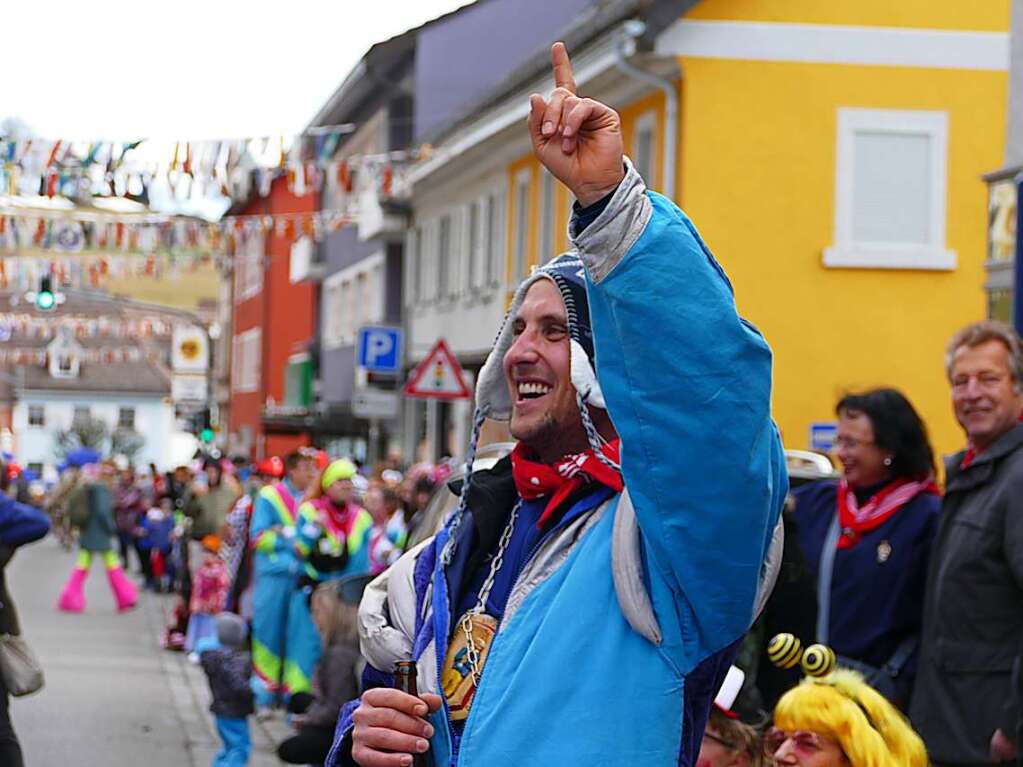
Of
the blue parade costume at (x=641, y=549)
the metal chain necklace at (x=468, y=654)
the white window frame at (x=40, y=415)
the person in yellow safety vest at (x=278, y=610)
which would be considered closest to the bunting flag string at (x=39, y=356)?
→ the white window frame at (x=40, y=415)

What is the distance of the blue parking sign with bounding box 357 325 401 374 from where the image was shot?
2139cm

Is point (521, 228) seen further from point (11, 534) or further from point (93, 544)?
point (11, 534)

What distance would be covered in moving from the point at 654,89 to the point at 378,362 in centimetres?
431

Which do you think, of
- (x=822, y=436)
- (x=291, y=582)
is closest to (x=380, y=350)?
(x=822, y=436)

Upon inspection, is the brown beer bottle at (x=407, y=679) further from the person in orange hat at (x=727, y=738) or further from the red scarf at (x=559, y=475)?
the person in orange hat at (x=727, y=738)

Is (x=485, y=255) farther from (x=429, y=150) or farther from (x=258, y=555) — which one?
(x=258, y=555)

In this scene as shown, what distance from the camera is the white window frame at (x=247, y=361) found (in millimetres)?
60438

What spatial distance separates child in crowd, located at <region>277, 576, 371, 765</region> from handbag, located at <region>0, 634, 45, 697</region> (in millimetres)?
985

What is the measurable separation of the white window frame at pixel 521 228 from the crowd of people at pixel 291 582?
20.0 feet

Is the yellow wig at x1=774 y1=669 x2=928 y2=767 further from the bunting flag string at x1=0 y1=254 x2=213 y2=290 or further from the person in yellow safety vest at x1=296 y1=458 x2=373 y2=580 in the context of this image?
the bunting flag string at x1=0 y1=254 x2=213 y2=290

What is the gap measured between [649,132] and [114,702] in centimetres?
1059

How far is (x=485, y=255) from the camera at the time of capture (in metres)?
29.5

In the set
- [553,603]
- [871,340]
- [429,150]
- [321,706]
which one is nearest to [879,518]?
[321,706]

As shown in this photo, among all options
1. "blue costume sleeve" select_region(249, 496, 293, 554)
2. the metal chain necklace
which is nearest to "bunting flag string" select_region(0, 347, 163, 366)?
"blue costume sleeve" select_region(249, 496, 293, 554)
